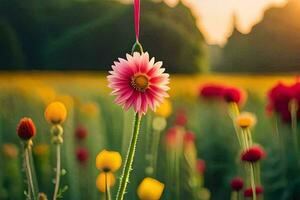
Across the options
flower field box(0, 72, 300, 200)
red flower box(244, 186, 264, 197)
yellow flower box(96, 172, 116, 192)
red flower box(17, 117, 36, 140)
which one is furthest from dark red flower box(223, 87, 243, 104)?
red flower box(17, 117, 36, 140)

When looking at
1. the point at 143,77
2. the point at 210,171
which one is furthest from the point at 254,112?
the point at 143,77

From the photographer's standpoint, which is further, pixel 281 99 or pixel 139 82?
pixel 281 99

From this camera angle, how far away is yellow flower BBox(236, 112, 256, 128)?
198 centimetres

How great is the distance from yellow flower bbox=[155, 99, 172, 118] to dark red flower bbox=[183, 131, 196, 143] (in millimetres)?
71

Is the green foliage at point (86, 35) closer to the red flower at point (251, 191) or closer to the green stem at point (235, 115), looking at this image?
the green stem at point (235, 115)

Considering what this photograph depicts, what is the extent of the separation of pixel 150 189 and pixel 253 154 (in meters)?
0.28

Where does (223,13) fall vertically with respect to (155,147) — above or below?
above

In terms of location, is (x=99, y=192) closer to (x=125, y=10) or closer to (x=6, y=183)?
(x=6, y=183)

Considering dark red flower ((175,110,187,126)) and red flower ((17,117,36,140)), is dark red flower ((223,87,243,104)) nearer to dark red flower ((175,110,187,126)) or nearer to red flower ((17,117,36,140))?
dark red flower ((175,110,187,126))

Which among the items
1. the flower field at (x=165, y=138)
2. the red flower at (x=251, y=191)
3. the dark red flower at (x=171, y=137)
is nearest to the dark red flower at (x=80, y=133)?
the flower field at (x=165, y=138)

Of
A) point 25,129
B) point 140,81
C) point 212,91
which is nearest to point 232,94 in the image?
point 212,91

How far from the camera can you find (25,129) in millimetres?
1916

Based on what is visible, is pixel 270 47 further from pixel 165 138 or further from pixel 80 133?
pixel 80 133

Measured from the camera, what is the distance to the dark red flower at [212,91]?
198 cm
